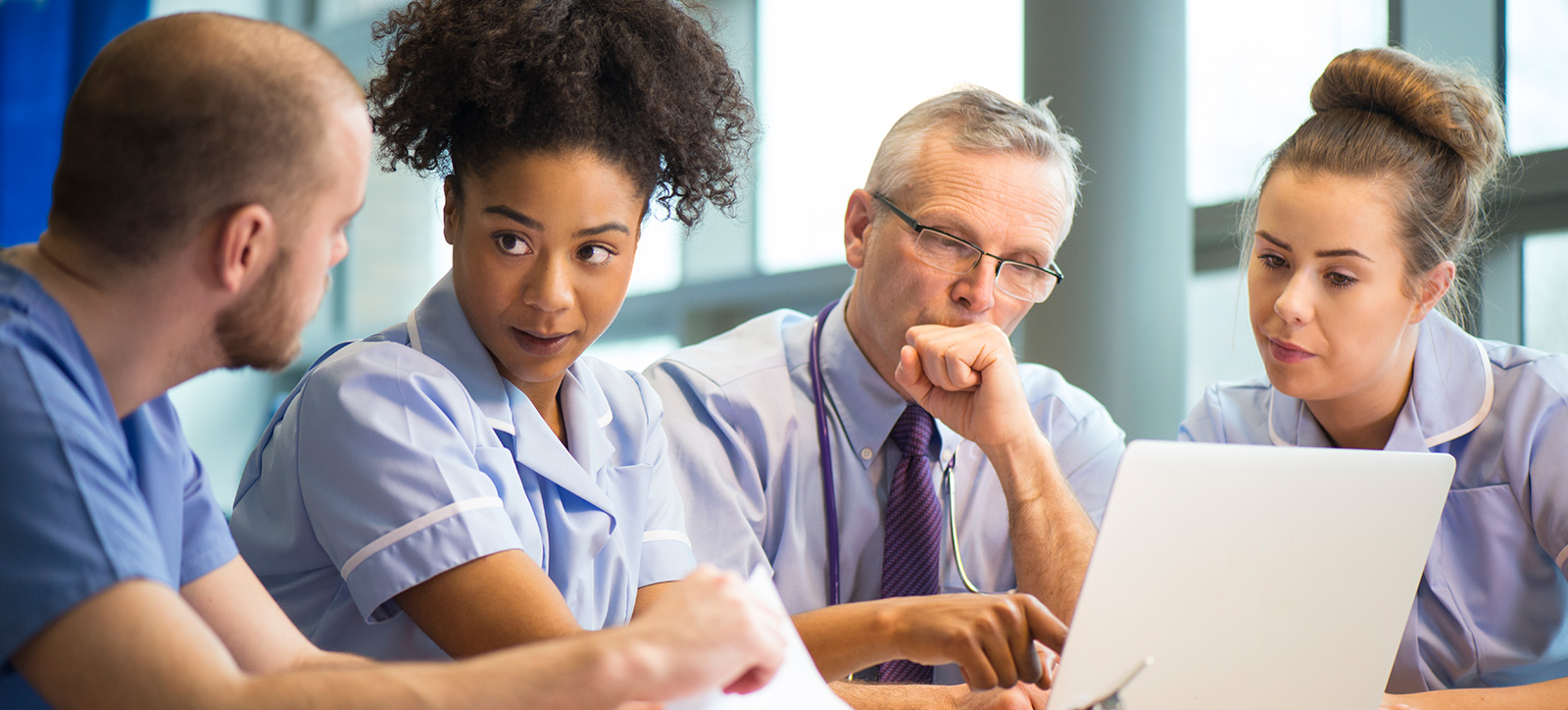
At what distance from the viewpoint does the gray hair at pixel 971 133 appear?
184cm

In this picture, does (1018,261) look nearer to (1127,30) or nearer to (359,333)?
(1127,30)

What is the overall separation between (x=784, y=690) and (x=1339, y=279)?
128 cm

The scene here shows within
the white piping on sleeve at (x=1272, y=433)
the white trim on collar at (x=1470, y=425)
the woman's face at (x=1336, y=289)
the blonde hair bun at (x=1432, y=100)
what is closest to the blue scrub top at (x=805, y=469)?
the white piping on sleeve at (x=1272, y=433)

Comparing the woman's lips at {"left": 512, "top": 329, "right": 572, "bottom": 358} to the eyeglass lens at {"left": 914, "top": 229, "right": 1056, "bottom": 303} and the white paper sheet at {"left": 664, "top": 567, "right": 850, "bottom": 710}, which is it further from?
the eyeglass lens at {"left": 914, "top": 229, "right": 1056, "bottom": 303}

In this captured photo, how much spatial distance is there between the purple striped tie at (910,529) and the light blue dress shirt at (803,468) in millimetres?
33

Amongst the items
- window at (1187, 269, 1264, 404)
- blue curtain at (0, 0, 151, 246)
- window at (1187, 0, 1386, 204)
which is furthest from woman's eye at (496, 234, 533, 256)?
blue curtain at (0, 0, 151, 246)

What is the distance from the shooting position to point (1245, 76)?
111 inches

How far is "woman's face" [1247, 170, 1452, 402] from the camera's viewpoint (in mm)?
1716

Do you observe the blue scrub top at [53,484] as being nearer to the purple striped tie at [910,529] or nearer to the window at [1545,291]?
the purple striped tie at [910,529]

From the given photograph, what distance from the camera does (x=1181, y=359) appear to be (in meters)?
2.64

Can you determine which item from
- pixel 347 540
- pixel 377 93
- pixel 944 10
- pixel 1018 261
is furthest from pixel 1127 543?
pixel 944 10

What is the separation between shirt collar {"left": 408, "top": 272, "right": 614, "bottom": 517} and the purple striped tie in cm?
52

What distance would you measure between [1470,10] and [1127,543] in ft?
6.30

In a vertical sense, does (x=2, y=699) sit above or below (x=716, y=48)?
below
